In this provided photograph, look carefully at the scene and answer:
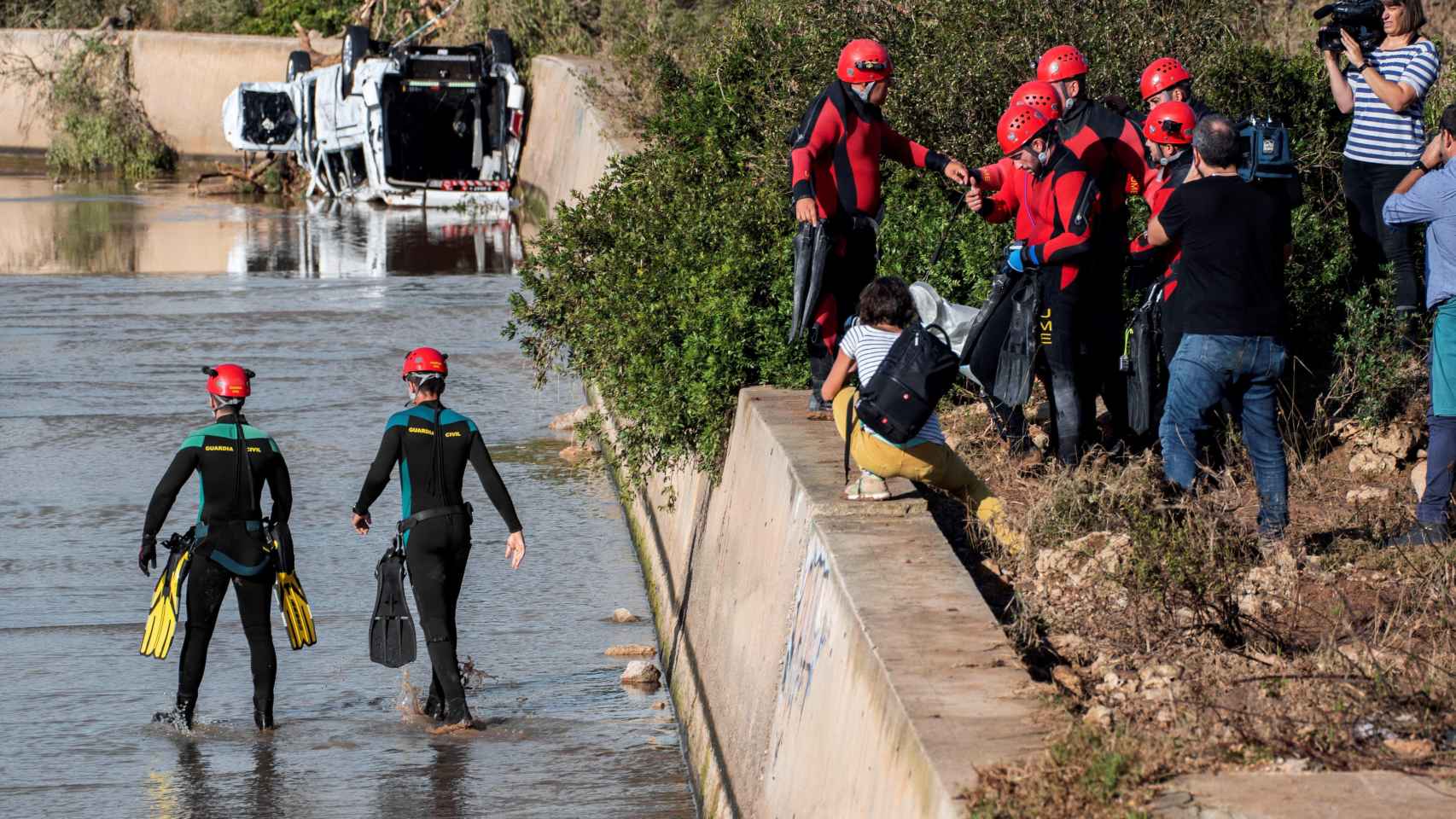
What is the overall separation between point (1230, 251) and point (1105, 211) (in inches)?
46.9

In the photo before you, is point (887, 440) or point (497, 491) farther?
point (497, 491)

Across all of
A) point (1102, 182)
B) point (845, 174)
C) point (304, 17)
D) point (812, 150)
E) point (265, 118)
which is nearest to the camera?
point (1102, 182)

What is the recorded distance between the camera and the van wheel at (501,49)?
2856 centimetres

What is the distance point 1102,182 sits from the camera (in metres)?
7.96

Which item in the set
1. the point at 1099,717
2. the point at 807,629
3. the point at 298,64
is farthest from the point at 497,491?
the point at 298,64

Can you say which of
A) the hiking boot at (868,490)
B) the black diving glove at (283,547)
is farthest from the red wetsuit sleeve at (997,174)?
the black diving glove at (283,547)

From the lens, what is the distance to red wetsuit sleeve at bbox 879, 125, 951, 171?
343 inches

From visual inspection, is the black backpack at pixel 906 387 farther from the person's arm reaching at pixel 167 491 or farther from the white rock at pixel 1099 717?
the person's arm reaching at pixel 167 491

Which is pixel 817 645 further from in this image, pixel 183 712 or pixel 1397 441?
pixel 1397 441

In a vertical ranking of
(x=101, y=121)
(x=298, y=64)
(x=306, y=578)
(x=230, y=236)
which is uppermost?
(x=298, y=64)

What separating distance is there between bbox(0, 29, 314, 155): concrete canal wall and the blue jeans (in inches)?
1124

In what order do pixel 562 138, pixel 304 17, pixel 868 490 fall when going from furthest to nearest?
pixel 304 17, pixel 562 138, pixel 868 490

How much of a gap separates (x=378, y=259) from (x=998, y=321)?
16272 mm

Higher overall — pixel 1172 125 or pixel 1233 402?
pixel 1172 125
